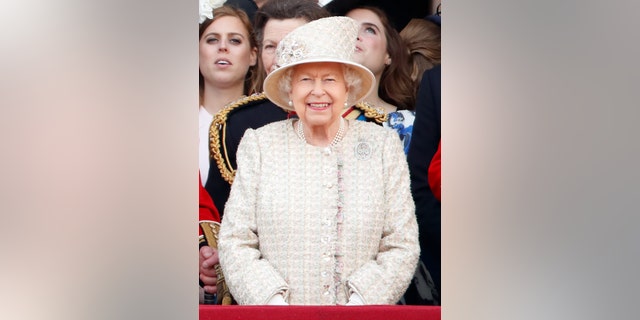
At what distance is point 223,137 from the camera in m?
5.21

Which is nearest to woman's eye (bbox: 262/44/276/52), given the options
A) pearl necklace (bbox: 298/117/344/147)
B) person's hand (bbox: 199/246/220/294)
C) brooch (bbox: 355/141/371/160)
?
pearl necklace (bbox: 298/117/344/147)

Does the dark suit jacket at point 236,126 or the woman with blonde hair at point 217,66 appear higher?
the woman with blonde hair at point 217,66

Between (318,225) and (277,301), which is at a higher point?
(318,225)

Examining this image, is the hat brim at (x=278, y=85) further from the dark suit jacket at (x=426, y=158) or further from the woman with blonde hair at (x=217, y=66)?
the dark suit jacket at (x=426, y=158)

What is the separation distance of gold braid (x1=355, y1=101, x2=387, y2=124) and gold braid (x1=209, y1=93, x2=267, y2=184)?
451mm

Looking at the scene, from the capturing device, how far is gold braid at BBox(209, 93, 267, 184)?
5188 millimetres

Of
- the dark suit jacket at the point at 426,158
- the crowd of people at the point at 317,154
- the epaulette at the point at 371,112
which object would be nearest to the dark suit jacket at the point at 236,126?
the crowd of people at the point at 317,154

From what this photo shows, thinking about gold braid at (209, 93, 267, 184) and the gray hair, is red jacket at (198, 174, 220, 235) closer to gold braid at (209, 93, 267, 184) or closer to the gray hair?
gold braid at (209, 93, 267, 184)

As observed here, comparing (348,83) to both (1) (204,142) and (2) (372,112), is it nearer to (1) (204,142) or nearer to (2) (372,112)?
(2) (372,112)

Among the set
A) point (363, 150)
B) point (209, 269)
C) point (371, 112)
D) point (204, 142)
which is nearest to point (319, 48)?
point (371, 112)

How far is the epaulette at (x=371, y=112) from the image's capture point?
5238 millimetres

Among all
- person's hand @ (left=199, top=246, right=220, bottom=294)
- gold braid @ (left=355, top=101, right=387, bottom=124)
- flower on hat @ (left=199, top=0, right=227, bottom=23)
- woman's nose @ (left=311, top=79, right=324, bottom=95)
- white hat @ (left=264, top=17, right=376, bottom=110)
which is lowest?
person's hand @ (left=199, top=246, right=220, bottom=294)

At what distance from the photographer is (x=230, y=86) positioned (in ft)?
17.1

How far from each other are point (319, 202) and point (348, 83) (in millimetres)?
560
